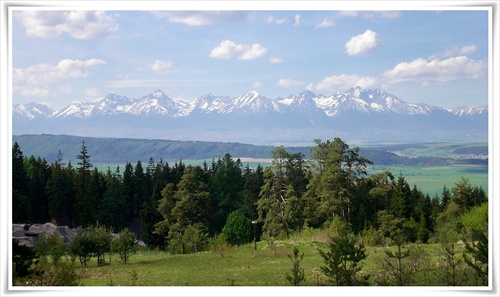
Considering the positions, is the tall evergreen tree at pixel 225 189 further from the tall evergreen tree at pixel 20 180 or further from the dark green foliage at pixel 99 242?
the tall evergreen tree at pixel 20 180

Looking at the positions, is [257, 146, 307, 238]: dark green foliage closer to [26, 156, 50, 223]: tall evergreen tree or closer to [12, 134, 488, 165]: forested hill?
[12, 134, 488, 165]: forested hill

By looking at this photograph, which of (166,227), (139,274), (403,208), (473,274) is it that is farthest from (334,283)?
(166,227)

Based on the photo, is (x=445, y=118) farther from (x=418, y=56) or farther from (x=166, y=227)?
(x=166, y=227)

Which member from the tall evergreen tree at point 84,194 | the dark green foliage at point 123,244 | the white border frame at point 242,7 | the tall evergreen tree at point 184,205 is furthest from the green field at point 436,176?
the tall evergreen tree at point 84,194

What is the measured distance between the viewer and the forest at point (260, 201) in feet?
39.9

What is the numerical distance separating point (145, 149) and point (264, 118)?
4.27 m

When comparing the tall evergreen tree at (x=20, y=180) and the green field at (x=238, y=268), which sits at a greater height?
the tall evergreen tree at (x=20, y=180)

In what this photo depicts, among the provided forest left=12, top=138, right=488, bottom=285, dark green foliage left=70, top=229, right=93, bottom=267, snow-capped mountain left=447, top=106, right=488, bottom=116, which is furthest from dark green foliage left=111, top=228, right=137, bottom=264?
snow-capped mountain left=447, top=106, right=488, bottom=116

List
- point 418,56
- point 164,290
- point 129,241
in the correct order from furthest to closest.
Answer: point 129,241 < point 418,56 < point 164,290

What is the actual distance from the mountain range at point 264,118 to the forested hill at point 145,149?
1.05 ft

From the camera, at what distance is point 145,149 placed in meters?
14.8

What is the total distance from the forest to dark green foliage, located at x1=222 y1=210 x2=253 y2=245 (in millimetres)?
22

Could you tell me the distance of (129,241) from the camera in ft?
36.1

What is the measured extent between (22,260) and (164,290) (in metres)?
2.14
